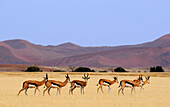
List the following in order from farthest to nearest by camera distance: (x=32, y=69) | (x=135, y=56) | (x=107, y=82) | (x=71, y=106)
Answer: (x=135, y=56) < (x=32, y=69) < (x=107, y=82) < (x=71, y=106)

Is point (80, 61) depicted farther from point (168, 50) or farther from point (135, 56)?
point (168, 50)

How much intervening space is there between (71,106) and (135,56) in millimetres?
175923

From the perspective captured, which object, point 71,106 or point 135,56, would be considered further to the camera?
point 135,56

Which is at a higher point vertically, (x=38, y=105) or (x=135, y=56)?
(x=135, y=56)

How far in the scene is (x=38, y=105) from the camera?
16.8 m

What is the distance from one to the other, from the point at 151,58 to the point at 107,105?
552ft

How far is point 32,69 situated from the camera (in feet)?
294

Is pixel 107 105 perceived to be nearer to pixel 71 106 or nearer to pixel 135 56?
pixel 71 106

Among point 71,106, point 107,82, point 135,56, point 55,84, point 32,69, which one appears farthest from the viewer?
point 135,56

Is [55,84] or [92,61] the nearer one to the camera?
[55,84]

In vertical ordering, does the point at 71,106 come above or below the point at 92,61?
below

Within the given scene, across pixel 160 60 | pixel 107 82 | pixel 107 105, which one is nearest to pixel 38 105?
pixel 107 105

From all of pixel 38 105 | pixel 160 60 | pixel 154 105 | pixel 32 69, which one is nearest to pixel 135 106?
pixel 154 105

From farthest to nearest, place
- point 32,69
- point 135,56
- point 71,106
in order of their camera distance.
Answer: point 135,56 → point 32,69 → point 71,106
